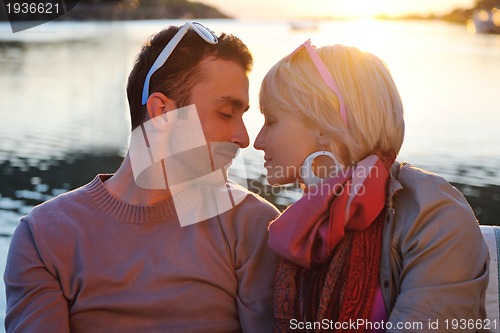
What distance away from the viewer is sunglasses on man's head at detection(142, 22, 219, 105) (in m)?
2.62

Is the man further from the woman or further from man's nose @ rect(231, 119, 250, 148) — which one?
the woman

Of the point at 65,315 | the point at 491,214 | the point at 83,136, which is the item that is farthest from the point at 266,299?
the point at 83,136

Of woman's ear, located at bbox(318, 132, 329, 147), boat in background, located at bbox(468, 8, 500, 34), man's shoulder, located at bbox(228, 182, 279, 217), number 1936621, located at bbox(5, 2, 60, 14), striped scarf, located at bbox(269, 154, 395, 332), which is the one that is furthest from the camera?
boat in background, located at bbox(468, 8, 500, 34)

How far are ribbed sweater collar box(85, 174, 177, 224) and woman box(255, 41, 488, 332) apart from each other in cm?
43

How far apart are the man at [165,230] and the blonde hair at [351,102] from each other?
0.29m

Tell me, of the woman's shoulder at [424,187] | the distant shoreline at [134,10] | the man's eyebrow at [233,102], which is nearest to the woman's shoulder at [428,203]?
the woman's shoulder at [424,187]

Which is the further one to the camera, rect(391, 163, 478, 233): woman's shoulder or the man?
the man

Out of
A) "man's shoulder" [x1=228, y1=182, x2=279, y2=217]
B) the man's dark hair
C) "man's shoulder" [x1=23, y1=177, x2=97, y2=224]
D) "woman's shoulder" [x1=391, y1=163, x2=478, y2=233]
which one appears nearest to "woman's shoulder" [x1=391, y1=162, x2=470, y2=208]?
→ "woman's shoulder" [x1=391, y1=163, x2=478, y2=233]

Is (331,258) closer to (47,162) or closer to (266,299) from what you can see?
(266,299)

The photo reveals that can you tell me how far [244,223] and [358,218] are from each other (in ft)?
1.54

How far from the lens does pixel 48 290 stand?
232cm

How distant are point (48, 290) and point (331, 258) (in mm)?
942

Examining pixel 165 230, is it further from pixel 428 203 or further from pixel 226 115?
pixel 428 203

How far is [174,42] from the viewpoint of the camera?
8.62 feet
